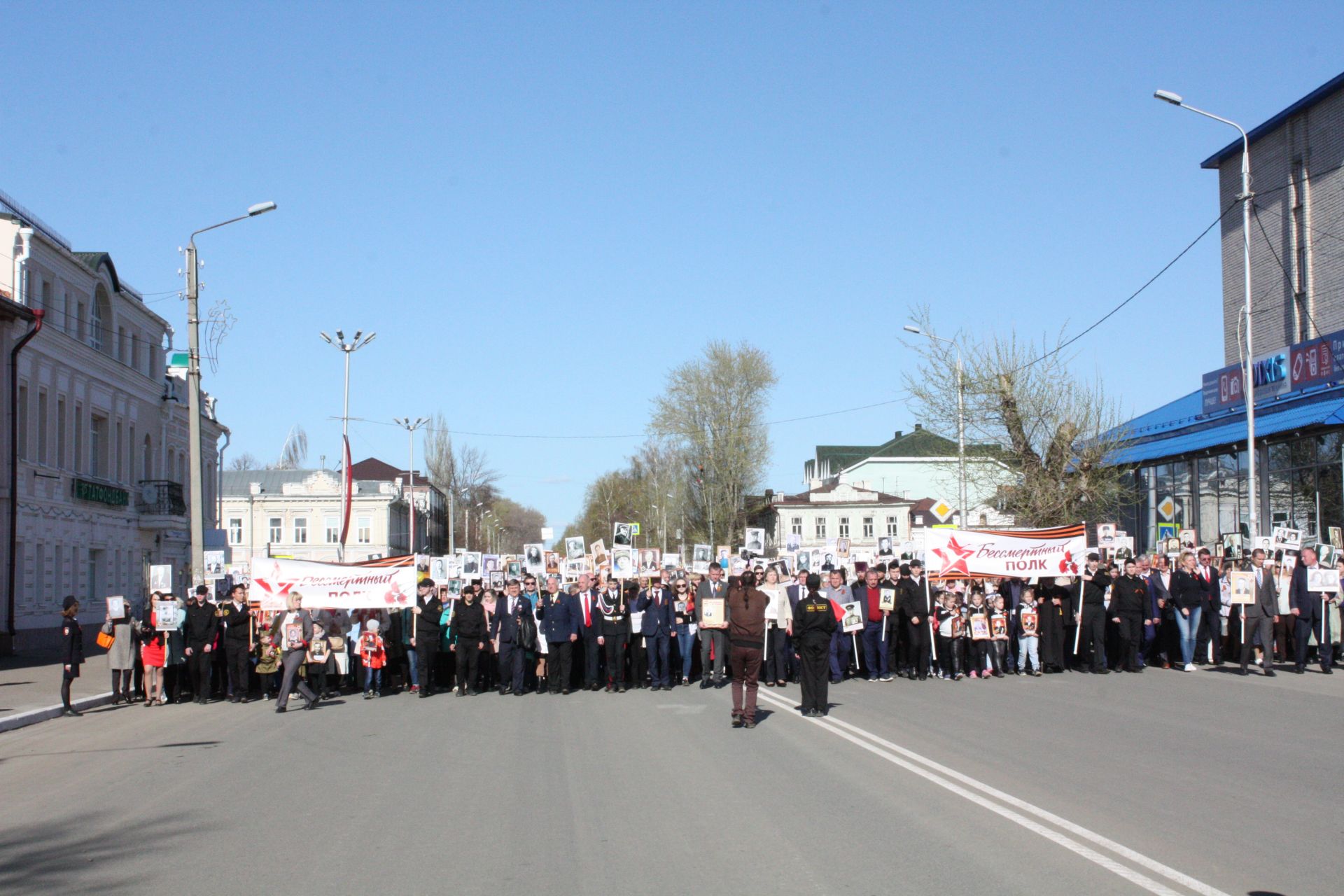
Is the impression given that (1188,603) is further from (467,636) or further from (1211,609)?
(467,636)

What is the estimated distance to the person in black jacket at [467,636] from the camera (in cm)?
1933

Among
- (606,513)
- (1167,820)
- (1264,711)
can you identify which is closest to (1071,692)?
(1264,711)

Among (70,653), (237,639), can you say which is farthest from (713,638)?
(70,653)

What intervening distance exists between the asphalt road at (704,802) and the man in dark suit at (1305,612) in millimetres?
3657

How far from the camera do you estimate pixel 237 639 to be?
19.2 meters

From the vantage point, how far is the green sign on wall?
124 feet

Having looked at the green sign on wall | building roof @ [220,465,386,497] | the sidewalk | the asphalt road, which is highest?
building roof @ [220,465,386,497]

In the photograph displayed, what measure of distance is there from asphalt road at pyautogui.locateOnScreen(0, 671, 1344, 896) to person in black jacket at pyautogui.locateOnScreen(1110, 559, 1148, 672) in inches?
154

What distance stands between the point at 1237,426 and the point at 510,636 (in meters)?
24.1

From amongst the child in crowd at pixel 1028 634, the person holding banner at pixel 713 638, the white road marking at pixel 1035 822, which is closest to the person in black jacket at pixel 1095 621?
the child in crowd at pixel 1028 634

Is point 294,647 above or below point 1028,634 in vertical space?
above

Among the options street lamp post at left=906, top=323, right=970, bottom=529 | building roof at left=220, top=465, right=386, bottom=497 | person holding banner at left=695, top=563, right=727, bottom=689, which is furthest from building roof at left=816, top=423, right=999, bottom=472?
building roof at left=220, top=465, right=386, bottom=497

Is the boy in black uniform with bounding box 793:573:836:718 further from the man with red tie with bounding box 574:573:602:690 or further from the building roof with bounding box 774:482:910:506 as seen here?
the building roof with bounding box 774:482:910:506

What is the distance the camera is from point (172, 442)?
49.7m
